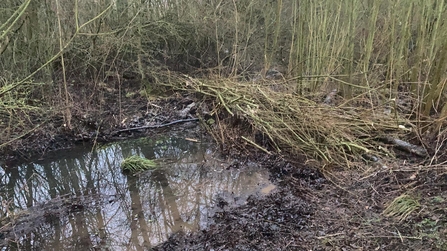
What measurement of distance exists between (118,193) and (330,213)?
135 inches

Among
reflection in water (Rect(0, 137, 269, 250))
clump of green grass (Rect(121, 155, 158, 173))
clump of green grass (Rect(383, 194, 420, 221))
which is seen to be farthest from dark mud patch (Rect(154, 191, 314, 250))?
clump of green grass (Rect(121, 155, 158, 173))

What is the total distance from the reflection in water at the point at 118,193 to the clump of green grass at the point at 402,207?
2.10 metres

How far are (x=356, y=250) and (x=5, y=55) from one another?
7.12 m

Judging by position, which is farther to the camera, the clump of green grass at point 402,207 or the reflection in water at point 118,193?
the reflection in water at point 118,193

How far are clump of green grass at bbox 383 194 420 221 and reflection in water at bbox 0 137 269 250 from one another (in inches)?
82.6

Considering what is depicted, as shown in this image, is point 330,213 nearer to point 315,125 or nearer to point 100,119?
point 315,125

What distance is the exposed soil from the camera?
3.77 metres

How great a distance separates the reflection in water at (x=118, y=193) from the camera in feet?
15.5

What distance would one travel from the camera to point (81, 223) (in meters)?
5.01

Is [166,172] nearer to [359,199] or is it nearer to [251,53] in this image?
[359,199]

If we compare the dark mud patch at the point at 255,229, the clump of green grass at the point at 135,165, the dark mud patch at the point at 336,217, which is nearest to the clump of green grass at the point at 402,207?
the dark mud patch at the point at 336,217

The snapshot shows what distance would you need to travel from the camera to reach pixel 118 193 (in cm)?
581

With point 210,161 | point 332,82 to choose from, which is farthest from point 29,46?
point 332,82

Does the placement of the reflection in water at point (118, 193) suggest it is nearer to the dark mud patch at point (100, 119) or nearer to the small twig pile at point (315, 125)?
the dark mud patch at point (100, 119)
